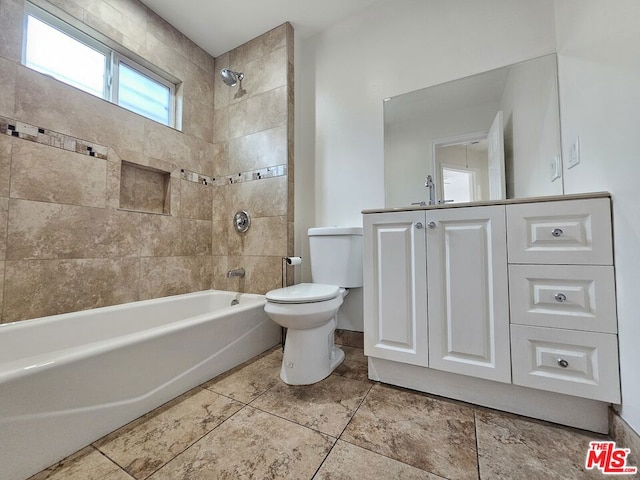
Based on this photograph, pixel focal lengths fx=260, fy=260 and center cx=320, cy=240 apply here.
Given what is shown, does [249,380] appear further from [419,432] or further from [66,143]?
[66,143]

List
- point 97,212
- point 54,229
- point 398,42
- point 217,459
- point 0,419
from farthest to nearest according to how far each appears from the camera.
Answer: point 398,42, point 97,212, point 54,229, point 217,459, point 0,419

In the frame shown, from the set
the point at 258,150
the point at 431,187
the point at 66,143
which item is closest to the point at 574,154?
the point at 431,187

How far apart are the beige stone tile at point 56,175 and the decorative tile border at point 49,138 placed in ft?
0.08

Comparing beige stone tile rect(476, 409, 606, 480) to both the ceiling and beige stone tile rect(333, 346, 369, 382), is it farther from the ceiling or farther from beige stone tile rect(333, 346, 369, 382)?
the ceiling

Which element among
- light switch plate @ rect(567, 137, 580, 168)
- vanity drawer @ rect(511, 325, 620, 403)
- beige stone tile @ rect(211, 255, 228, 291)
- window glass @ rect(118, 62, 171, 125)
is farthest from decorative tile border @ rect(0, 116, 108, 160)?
light switch plate @ rect(567, 137, 580, 168)

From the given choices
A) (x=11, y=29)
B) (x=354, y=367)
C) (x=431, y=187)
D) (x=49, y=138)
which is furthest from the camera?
(x=431, y=187)

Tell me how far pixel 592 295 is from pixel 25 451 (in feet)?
6.26

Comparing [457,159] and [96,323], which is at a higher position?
[457,159]

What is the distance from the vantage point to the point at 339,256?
1.69m

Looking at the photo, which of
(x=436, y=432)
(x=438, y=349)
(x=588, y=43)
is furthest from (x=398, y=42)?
(x=436, y=432)

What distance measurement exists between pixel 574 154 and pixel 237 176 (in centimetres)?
208

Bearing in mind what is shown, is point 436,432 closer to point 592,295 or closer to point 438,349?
point 438,349

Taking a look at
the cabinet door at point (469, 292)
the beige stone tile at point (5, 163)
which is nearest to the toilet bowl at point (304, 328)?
the cabinet door at point (469, 292)

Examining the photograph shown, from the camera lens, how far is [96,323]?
1457 mm
